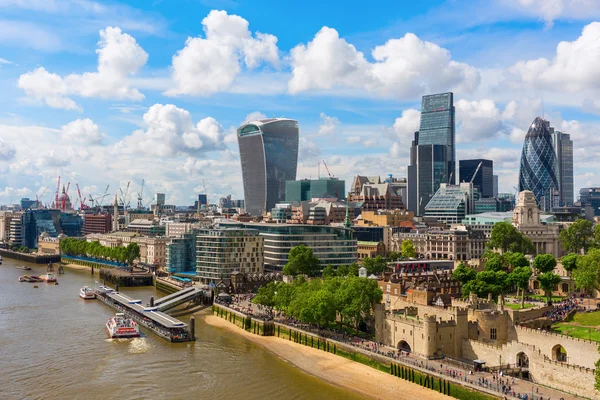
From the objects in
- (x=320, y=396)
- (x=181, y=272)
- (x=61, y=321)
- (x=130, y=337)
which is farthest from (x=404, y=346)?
(x=181, y=272)

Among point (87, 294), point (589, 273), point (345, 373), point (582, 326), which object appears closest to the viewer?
point (345, 373)

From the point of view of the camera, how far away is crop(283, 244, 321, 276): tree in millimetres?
138875

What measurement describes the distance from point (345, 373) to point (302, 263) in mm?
65752

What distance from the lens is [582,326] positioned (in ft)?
252

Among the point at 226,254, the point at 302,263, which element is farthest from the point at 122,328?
the point at 302,263

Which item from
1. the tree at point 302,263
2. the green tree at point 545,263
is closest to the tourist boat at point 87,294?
the tree at point 302,263

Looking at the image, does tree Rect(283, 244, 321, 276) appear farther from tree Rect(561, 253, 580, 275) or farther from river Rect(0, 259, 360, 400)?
tree Rect(561, 253, 580, 275)

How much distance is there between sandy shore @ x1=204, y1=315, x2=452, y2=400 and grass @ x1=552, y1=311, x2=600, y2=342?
19.8 m

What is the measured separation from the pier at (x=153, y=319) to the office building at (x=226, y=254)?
1919 cm

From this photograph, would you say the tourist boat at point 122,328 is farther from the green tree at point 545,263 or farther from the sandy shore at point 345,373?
the green tree at point 545,263

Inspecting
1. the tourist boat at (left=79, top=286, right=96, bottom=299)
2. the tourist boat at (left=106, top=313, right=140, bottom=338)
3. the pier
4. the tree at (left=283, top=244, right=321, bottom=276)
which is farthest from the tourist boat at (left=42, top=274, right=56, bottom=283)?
the tourist boat at (left=106, top=313, right=140, bottom=338)

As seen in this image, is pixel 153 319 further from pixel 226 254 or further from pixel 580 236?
pixel 580 236

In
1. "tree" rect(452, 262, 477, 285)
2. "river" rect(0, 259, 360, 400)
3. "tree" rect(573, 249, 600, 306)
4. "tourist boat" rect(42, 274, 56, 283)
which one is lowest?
"river" rect(0, 259, 360, 400)

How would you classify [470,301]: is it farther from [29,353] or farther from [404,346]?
[29,353]
